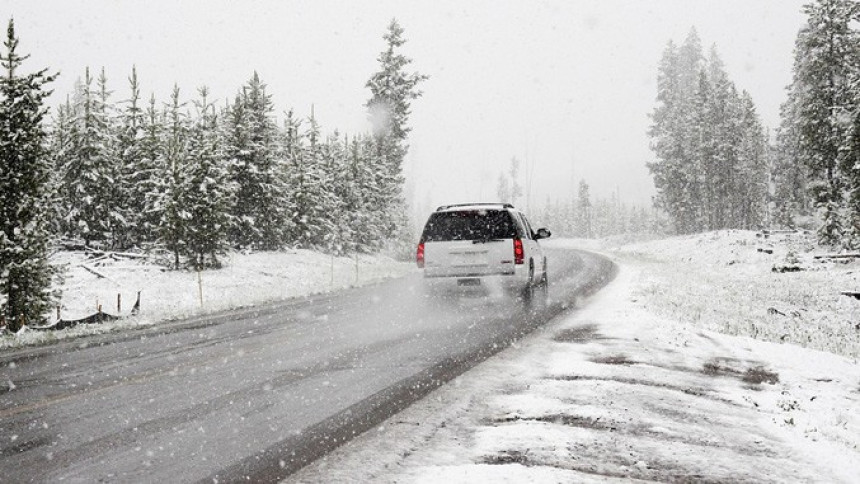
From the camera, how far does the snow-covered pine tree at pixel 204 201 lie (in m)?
24.4

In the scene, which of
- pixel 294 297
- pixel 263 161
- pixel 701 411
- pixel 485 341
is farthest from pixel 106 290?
pixel 701 411

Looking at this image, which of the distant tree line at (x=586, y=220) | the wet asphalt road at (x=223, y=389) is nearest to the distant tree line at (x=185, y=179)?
the wet asphalt road at (x=223, y=389)

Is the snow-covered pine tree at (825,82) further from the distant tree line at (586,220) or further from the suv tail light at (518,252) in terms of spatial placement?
the distant tree line at (586,220)

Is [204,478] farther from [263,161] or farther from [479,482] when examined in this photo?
[263,161]

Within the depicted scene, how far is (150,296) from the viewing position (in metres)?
20.5

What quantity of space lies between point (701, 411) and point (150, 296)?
19766 millimetres

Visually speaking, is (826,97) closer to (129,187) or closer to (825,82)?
(825,82)

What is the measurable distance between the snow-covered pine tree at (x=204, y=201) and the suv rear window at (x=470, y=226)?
1504 cm

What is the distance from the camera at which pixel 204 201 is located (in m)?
24.9

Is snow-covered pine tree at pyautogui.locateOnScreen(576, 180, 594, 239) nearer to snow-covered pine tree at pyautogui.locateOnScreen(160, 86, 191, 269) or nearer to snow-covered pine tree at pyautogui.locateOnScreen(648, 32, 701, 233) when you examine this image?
snow-covered pine tree at pyautogui.locateOnScreen(648, 32, 701, 233)

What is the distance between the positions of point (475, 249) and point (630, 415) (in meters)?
7.71

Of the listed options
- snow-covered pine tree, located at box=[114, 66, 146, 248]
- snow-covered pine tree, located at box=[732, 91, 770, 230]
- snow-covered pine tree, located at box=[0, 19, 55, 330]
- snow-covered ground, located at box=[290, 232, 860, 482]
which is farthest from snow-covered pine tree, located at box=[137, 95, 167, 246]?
snow-covered pine tree, located at box=[732, 91, 770, 230]

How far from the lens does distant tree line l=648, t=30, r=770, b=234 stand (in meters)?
50.0

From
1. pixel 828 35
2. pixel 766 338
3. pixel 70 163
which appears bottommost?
pixel 766 338
